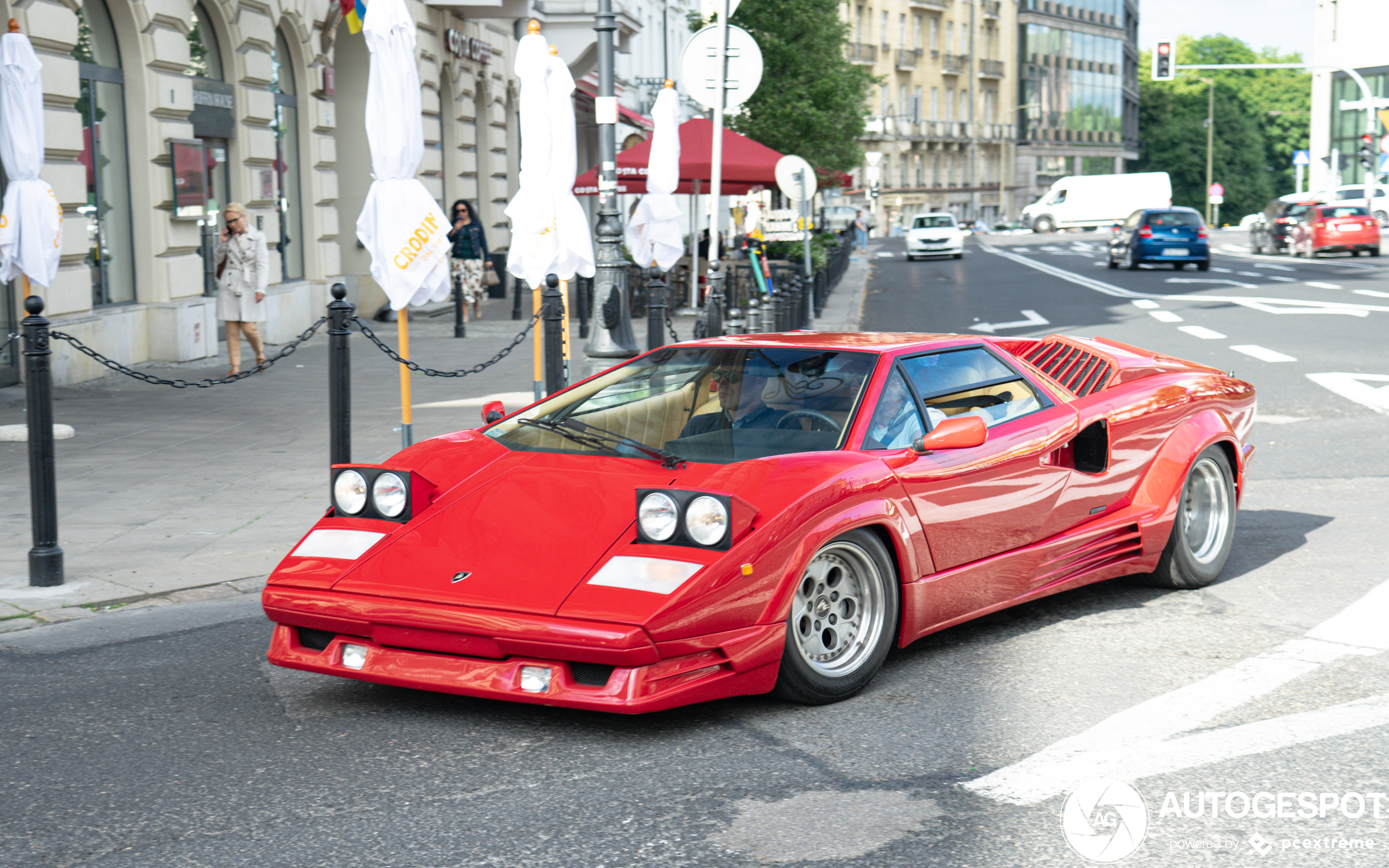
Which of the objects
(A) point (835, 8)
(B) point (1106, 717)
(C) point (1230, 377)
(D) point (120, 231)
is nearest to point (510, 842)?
(B) point (1106, 717)

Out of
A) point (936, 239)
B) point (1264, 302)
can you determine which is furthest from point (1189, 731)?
point (936, 239)

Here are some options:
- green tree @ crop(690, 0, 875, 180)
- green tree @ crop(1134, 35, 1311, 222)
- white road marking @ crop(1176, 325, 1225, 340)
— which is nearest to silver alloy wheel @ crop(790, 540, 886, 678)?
white road marking @ crop(1176, 325, 1225, 340)

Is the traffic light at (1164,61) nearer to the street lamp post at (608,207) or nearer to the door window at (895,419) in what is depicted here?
the street lamp post at (608,207)

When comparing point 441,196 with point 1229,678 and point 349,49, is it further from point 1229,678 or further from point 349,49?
point 1229,678

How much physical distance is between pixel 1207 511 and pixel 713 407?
2396mm

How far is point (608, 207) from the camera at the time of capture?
42.5ft

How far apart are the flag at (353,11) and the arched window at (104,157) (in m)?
5.73

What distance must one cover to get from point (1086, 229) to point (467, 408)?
75.0 metres

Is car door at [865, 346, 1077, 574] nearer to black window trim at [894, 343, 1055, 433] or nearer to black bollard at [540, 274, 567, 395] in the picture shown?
black window trim at [894, 343, 1055, 433]

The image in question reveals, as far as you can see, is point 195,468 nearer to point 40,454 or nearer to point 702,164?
point 40,454

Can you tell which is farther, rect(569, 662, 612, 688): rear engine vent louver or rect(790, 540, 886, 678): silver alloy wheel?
rect(790, 540, 886, 678): silver alloy wheel

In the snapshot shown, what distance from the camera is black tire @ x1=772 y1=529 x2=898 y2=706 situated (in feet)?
14.7

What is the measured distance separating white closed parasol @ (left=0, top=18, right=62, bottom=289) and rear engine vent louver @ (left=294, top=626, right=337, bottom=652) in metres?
7.49

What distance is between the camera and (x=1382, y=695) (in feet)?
15.2
